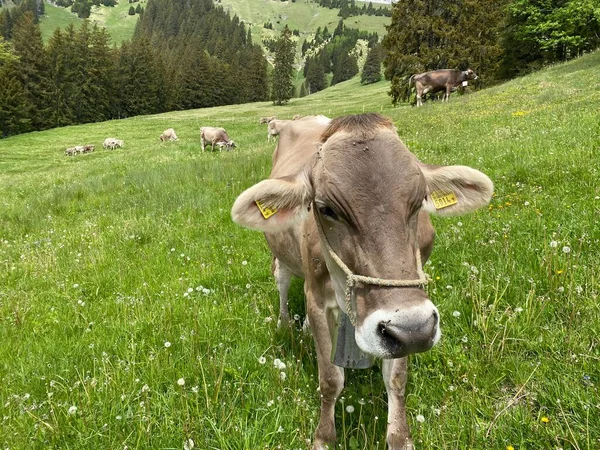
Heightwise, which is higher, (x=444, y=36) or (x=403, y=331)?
(x=444, y=36)

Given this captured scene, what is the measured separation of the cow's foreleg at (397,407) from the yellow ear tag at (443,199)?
3.92 ft

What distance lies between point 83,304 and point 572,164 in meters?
7.67

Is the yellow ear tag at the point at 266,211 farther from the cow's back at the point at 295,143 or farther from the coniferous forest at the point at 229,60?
the coniferous forest at the point at 229,60

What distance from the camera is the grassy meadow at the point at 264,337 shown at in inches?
112

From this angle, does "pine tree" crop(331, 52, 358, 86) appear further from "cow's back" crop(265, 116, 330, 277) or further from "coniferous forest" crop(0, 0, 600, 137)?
"cow's back" crop(265, 116, 330, 277)

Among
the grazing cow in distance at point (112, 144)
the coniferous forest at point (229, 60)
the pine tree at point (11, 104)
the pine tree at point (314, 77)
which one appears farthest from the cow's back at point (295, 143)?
the pine tree at point (314, 77)

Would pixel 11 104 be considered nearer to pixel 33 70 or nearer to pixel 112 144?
pixel 33 70

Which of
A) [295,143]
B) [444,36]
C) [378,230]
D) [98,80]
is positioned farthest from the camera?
[98,80]

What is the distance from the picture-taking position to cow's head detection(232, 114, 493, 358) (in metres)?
2.14

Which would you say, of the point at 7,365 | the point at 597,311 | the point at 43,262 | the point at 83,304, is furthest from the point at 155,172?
the point at 597,311

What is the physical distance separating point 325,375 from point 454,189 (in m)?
1.75

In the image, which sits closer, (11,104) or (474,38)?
(474,38)

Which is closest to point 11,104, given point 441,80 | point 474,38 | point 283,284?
point 441,80

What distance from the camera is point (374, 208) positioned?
238cm
